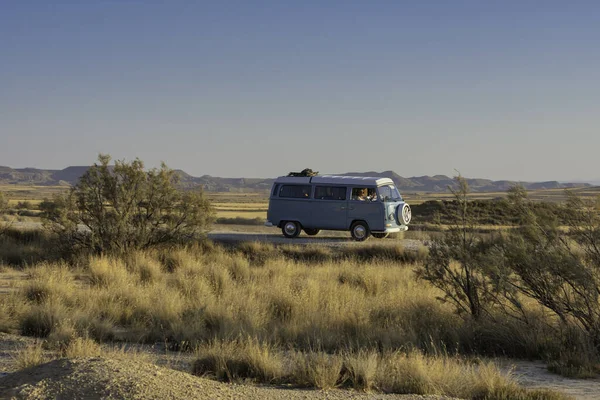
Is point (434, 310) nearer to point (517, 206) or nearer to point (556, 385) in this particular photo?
point (517, 206)

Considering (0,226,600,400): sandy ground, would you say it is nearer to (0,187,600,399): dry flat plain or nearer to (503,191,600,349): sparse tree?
(0,187,600,399): dry flat plain

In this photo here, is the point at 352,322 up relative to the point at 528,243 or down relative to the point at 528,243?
down

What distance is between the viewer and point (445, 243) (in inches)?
469

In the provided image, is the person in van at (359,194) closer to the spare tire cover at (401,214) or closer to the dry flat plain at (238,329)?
the spare tire cover at (401,214)

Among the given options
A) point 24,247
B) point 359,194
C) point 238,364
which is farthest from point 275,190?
point 238,364

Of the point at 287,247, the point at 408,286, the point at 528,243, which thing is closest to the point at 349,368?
the point at 528,243

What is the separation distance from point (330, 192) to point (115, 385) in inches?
737

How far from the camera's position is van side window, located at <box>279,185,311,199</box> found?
24734 millimetres

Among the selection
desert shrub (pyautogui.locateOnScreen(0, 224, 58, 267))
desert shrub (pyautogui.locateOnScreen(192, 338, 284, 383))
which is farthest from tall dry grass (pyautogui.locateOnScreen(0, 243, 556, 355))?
desert shrub (pyautogui.locateOnScreen(0, 224, 58, 267))

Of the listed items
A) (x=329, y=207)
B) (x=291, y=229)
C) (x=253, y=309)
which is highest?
(x=329, y=207)

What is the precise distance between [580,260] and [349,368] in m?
4.09

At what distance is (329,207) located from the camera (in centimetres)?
2431

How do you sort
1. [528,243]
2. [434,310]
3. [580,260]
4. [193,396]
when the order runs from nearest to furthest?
[193,396] → [580,260] → [528,243] → [434,310]

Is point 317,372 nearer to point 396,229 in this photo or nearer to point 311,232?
point 396,229
